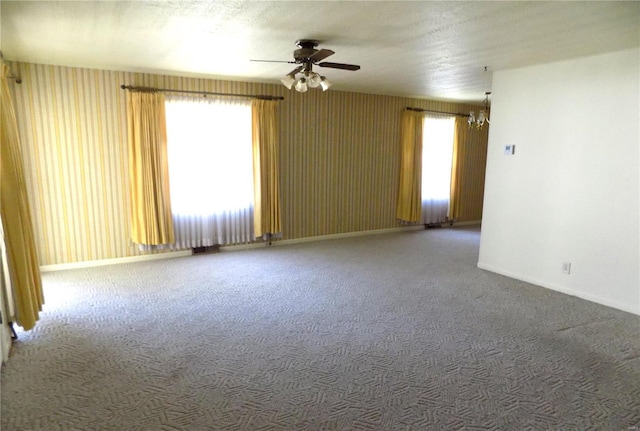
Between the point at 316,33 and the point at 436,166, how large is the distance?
4965 mm

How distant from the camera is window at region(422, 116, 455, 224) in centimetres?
744

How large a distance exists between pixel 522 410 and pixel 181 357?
7.33ft

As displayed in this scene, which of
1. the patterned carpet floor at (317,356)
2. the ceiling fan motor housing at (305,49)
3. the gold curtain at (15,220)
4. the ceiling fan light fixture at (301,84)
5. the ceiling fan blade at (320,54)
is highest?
the ceiling fan motor housing at (305,49)

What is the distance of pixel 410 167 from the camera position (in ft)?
23.7

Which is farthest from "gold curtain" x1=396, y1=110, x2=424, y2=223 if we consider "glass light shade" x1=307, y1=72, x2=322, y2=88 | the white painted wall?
"glass light shade" x1=307, y1=72, x2=322, y2=88

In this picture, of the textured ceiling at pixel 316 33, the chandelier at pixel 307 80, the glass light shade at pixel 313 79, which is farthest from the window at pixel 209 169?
the glass light shade at pixel 313 79

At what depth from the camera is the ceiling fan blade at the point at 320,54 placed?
3.17 metres

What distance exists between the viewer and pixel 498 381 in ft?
8.42

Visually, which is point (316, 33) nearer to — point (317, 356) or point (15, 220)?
point (317, 356)

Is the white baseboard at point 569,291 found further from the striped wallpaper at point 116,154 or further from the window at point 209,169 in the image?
the window at point 209,169

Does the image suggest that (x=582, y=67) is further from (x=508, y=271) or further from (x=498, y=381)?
(x=498, y=381)

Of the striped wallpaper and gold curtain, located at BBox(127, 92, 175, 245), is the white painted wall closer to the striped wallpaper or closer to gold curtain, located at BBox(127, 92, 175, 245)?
the striped wallpaper

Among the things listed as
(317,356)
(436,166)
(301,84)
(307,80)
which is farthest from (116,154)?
(436,166)

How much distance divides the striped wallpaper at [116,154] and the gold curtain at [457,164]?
1.53 meters
